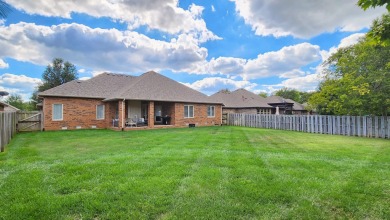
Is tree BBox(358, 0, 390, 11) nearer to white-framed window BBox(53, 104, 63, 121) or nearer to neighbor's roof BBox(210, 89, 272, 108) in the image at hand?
white-framed window BBox(53, 104, 63, 121)

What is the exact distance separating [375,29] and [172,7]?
14323 mm

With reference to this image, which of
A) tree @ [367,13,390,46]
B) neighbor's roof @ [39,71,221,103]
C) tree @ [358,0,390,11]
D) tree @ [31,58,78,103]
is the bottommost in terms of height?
tree @ [367,13,390,46]

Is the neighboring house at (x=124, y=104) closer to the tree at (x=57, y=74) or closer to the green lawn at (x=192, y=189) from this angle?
the green lawn at (x=192, y=189)

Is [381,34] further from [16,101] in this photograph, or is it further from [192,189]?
[16,101]

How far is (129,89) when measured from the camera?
1984cm

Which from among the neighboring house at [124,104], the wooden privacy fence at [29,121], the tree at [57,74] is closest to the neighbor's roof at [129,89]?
the neighboring house at [124,104]

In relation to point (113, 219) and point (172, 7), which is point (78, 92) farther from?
point (113, 219)

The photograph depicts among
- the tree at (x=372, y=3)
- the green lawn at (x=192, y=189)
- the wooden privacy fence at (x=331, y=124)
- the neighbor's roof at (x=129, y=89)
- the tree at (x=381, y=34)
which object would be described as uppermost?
the neighbor's roof at (x=129, y=89)

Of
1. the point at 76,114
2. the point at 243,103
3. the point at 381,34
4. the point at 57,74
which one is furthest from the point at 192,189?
the point at 57,74

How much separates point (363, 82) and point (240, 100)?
1933 centimetres

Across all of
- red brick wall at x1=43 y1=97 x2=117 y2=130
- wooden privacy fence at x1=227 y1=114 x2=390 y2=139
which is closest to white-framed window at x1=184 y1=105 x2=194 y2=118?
wooden privacy fence at x1=227 y1=114 x2=390 y2=139

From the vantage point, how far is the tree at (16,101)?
51869 mm

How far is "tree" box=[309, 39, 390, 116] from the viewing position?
47.4 feet

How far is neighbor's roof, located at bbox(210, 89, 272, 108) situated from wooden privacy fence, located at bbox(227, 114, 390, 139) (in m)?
8.61
